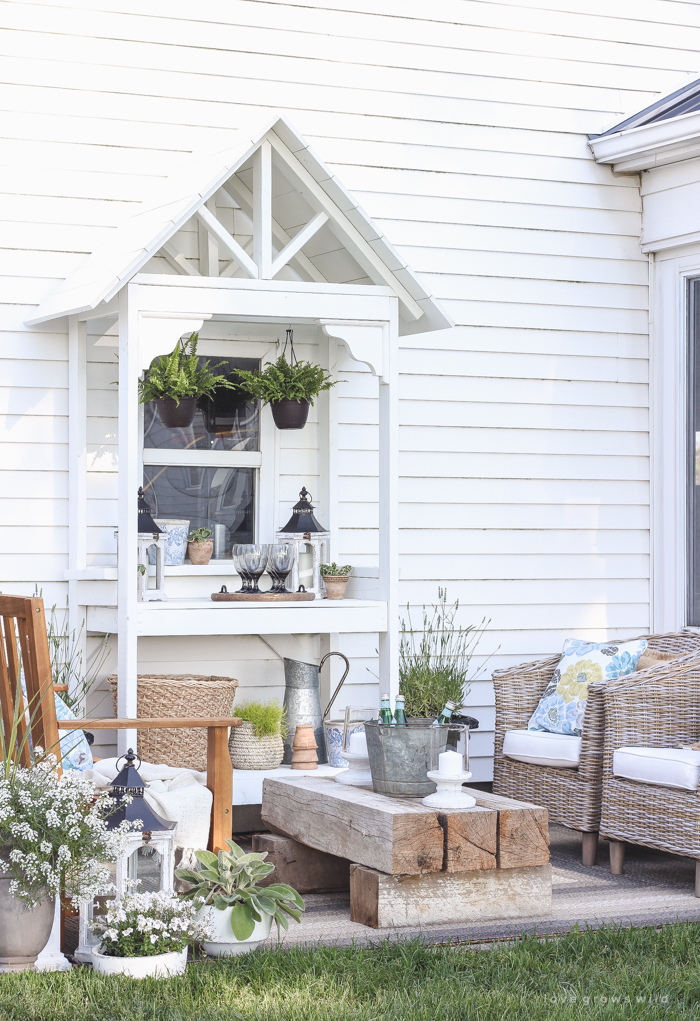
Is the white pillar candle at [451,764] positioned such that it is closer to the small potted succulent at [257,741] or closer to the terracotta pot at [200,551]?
the small potted succulent at [257,741]

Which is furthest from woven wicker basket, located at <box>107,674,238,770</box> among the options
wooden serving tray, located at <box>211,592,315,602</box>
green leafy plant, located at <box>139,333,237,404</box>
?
green leafy plant, located at <box>139,333,237,404</box>

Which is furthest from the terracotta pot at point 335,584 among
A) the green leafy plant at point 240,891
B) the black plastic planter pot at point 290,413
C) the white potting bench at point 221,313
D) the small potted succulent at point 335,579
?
the green leafy plant at point 240,891

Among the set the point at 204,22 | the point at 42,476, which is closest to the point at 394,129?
the point at 204,22

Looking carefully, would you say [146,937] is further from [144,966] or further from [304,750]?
[304,750]

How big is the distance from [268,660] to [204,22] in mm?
2874

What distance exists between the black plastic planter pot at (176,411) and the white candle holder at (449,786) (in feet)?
6.84

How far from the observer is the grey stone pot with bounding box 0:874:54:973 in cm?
308

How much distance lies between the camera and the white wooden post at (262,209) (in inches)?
185

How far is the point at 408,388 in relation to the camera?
5.76 meters

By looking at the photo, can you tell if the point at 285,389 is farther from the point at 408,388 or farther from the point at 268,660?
the point at 268,660

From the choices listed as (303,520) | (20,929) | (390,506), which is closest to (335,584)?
(303,520)

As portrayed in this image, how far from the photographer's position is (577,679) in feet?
16.3

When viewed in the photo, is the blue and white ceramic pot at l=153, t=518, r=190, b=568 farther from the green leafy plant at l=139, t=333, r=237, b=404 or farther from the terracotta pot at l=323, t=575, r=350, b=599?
the terracotta pot at l=323, t=575, r=350, b=599

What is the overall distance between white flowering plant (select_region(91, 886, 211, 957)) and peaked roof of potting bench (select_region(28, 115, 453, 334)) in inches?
85.0
